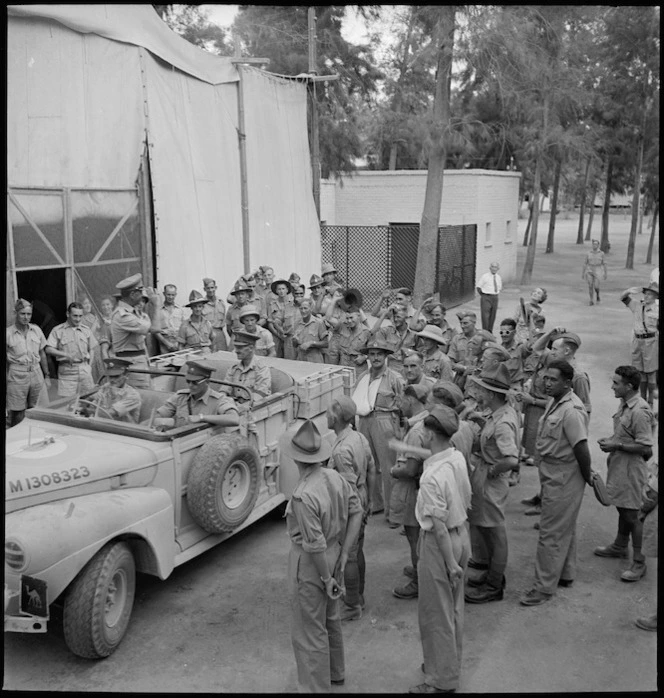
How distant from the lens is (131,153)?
1270 cm

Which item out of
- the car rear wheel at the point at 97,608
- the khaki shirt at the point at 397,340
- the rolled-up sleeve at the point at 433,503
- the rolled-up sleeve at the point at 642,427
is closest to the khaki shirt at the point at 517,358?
the khaki shirt at the point at 397,340

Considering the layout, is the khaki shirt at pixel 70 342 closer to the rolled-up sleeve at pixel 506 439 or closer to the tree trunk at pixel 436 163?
the rolled-up sleeve at pixel 506 439

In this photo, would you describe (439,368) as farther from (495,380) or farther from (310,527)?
(310,527)

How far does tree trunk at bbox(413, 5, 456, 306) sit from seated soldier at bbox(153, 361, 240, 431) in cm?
1316

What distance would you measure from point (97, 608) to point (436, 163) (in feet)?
55.3

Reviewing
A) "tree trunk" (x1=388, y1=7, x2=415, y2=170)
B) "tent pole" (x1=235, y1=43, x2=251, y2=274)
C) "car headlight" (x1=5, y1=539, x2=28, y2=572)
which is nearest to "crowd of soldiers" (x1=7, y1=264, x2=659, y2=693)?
"car headlight" (x1=5, y1=539, x2=28, y2=572)

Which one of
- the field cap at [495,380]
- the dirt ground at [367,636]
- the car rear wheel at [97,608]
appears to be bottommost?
the dirt ground at [367,636]

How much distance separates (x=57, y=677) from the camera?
5.41 m

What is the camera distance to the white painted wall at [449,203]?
83.1ft

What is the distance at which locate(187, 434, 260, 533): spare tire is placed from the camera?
21.1 feet

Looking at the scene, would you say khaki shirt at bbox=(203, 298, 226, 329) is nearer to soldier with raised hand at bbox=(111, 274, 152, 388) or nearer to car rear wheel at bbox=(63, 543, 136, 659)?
soldier with raised hand at bbox=(111, 274, 152, 388)

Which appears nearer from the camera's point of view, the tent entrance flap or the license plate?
the license plate

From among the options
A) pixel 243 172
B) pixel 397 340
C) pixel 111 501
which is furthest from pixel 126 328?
pixel 243 172

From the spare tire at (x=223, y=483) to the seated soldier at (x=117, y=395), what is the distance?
1.14m
